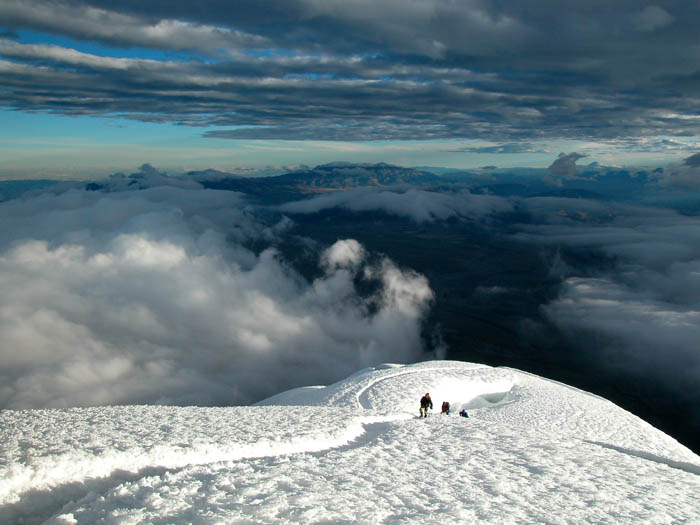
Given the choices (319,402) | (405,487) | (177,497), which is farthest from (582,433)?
(177,497)

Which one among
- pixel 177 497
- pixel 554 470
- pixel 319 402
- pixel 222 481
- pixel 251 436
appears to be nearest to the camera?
pixel 177 497

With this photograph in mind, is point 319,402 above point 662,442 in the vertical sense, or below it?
above

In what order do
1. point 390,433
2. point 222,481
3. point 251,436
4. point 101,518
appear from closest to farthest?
point 101,518 < point 222,481 < point 251,436 < point 390,433

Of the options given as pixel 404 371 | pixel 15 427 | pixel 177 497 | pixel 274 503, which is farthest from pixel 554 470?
pixel 404 371

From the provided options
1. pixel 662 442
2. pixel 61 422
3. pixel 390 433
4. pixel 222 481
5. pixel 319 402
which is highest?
pixel 222 481

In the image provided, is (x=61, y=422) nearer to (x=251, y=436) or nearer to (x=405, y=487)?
(x=251, y=436)

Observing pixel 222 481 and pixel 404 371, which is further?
pixel 404 371

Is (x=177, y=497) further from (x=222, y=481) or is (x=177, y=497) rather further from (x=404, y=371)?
(x=404, y=371)
